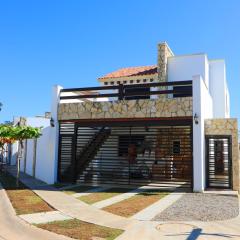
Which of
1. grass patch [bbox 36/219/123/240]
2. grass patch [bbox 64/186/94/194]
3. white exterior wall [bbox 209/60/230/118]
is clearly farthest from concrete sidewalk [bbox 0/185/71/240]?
white exterior wall [bbox 209/60/230/118]

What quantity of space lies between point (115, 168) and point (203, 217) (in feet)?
27.9

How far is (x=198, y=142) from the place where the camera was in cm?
1527

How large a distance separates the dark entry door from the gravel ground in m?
2.34

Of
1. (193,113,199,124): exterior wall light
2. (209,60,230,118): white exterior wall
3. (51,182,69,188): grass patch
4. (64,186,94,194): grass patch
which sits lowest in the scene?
(64,186,94,194): grass patch

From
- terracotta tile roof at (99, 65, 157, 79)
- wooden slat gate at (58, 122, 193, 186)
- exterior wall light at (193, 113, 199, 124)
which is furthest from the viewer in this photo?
terracotta tile roof at (99, 65, 157, 79)

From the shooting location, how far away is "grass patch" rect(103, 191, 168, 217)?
1044 centimetres

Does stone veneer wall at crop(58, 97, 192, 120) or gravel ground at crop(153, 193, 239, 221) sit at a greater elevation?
stone veneer wall at crop(58, 97, 192, 120)

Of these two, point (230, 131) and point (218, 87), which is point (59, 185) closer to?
point (230, 131)

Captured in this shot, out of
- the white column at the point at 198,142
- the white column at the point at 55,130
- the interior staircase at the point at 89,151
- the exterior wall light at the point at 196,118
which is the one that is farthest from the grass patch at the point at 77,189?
the exterior wall light at the point at 196,118

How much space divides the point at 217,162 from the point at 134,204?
7.73m

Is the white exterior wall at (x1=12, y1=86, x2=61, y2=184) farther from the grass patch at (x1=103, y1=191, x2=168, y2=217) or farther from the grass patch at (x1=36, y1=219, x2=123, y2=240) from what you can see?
the grass patch at (x1=36, y1=219, x2=123, y2=240)

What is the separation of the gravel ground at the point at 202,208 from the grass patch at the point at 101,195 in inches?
107

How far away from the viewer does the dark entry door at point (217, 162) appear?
53.4 feet

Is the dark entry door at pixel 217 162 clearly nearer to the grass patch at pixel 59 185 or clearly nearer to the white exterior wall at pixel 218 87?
the white exterior wall at pixel 218 87
